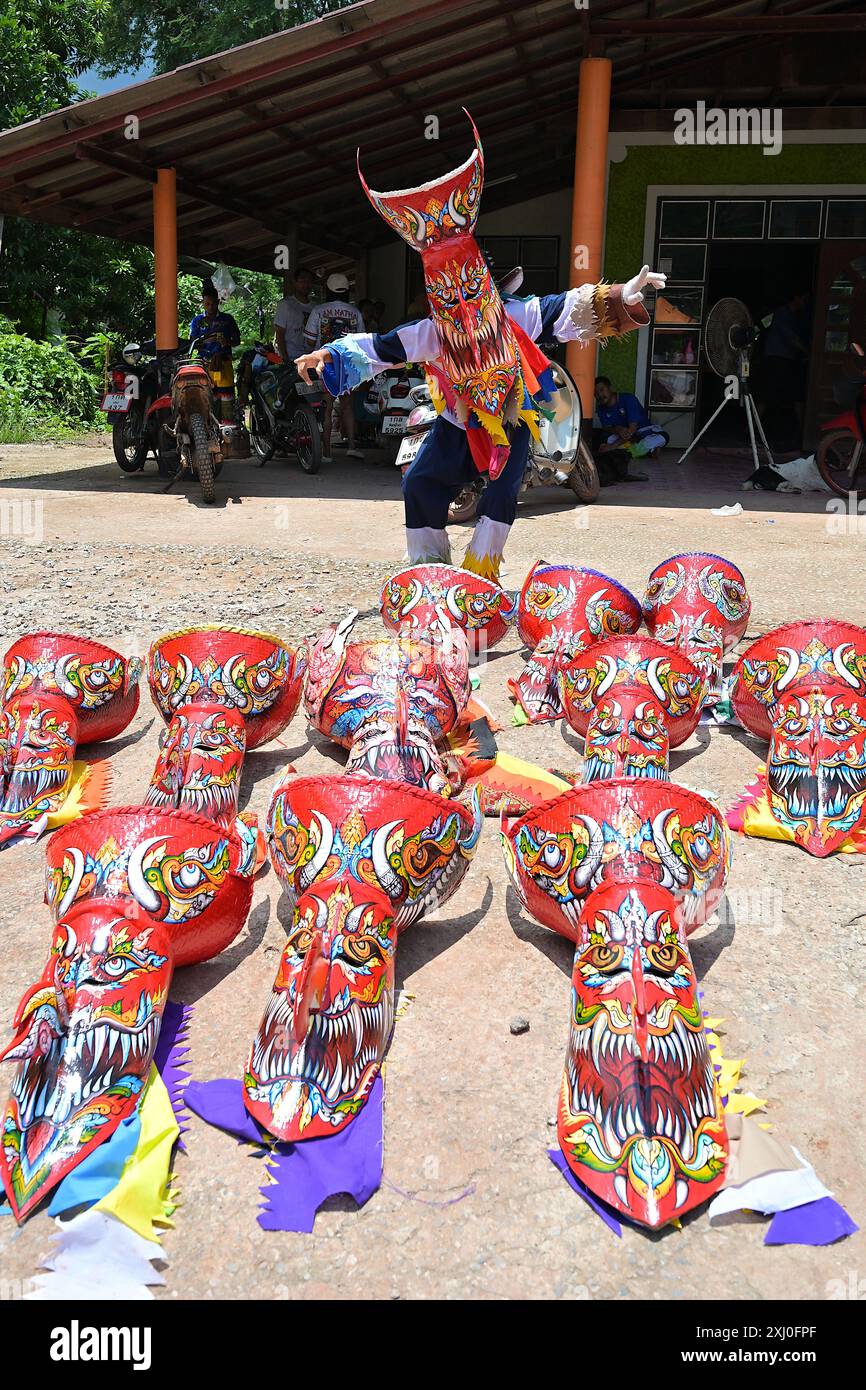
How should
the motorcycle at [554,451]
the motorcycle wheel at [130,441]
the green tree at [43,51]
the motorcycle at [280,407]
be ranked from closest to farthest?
the motorcycle at [554,451] < the motorcycle wheel at [130,441] < the motorcycle at [280,407] < the green tree at [43,51]

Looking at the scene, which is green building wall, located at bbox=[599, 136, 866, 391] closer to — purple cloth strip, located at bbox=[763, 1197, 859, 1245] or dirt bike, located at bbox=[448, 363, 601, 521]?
dirt bike, located at bbox=[448, 363, 601, 521]

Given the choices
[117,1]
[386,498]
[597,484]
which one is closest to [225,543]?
[386,498]

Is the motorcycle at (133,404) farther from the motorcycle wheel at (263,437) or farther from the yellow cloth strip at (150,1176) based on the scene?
the yellow cloth strip at (150,1176)

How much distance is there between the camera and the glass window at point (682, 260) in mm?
11727

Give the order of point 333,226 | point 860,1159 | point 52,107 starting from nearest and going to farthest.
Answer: point 860,1159 < point 333,226 < point 52,107

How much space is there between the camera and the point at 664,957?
6.50ft

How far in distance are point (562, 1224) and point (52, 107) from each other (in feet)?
60.3

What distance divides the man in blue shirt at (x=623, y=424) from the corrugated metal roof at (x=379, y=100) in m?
2.80

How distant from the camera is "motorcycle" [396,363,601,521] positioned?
525cm

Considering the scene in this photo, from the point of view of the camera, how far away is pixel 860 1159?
1.85m

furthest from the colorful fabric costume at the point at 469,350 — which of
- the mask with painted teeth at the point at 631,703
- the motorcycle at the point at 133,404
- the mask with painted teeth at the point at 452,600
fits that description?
the motorcycle at the point at 133,404
